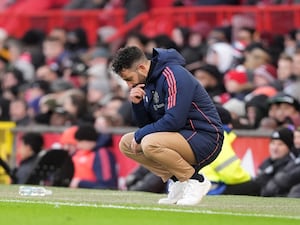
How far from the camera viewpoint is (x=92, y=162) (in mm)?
18375

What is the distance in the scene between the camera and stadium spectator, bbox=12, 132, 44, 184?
18.3 metres

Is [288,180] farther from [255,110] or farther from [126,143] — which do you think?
[126,143]

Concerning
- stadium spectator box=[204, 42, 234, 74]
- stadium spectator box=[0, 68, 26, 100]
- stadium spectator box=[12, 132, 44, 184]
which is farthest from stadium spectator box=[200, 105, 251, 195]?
stadium spectator box=[0, 68, 26, 100]

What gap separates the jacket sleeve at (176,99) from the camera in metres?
12.2

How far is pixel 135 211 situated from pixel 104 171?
675cm

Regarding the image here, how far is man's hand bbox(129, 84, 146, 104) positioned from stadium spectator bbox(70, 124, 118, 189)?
5.49m

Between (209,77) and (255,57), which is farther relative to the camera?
(255,57)

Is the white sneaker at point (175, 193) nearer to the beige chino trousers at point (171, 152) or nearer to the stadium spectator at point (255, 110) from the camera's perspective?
the beige chino trousers at point (171, 152)

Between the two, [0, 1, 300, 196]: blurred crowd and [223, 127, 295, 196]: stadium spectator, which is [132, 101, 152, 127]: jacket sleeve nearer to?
[223, 127, 295, 196]: stadium spectator

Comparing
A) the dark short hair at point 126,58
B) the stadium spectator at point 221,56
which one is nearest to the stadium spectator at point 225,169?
the dark short hair at point 126,58

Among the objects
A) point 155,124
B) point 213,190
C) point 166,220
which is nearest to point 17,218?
point 166,220

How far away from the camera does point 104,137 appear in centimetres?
1864

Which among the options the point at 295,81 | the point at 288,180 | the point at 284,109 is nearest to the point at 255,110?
the point at 284,109

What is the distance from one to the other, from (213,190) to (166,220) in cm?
465
